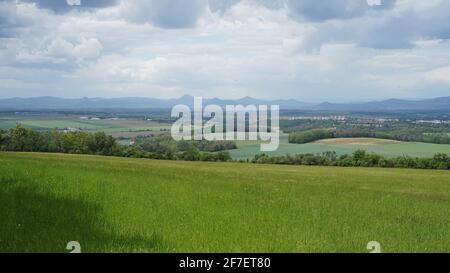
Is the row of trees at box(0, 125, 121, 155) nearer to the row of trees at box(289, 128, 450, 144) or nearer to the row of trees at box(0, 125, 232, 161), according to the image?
the row of trees at box(0, 125, 232, 161)

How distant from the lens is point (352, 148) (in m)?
58.9

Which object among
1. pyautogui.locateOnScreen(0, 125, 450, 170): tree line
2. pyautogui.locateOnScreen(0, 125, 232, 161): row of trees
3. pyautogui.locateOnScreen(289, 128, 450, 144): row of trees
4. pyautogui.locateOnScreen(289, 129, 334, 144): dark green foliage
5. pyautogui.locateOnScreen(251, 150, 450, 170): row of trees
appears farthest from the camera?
pyautogui.locateOnScreen(289, 129, 334, 144): dark green foliage

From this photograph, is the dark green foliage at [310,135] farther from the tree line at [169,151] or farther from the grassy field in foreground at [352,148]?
the tree line at [169,151]

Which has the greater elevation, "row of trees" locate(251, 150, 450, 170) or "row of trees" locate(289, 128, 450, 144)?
"row of trees" locate(289, 128, 450, 144)

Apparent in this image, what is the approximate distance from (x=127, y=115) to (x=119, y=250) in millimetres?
23184

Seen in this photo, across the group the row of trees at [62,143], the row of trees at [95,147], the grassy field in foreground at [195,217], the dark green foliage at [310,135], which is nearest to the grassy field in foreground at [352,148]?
the dark green foliage at [310,135]

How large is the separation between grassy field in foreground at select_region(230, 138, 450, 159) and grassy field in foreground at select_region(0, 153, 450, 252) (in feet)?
118

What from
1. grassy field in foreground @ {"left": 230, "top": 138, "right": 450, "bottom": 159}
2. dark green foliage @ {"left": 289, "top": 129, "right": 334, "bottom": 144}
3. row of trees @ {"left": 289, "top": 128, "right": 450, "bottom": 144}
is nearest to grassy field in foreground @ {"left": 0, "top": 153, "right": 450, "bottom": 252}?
row of trees @ {"left": 289, "top": 128, "right": 450, "bottom": 144}

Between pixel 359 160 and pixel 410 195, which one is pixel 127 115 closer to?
pixel 410 195

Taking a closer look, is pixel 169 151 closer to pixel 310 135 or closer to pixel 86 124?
pixel 310 135

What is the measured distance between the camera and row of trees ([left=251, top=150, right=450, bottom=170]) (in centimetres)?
5369

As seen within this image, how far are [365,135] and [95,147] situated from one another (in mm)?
31407

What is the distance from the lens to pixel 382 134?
186ft
